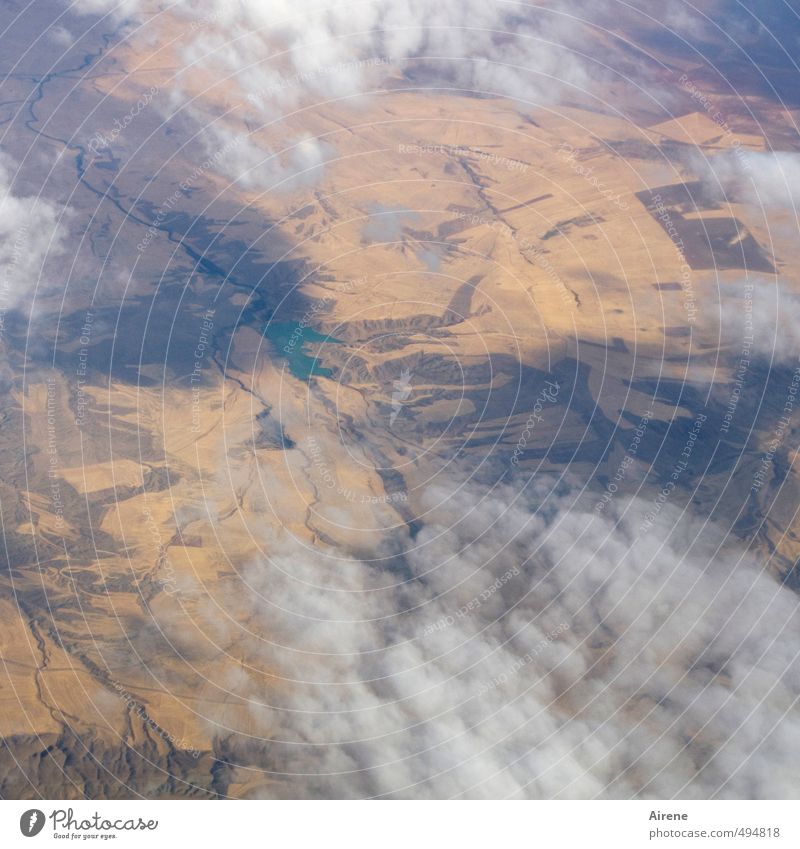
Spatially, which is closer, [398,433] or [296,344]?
[398,433]
